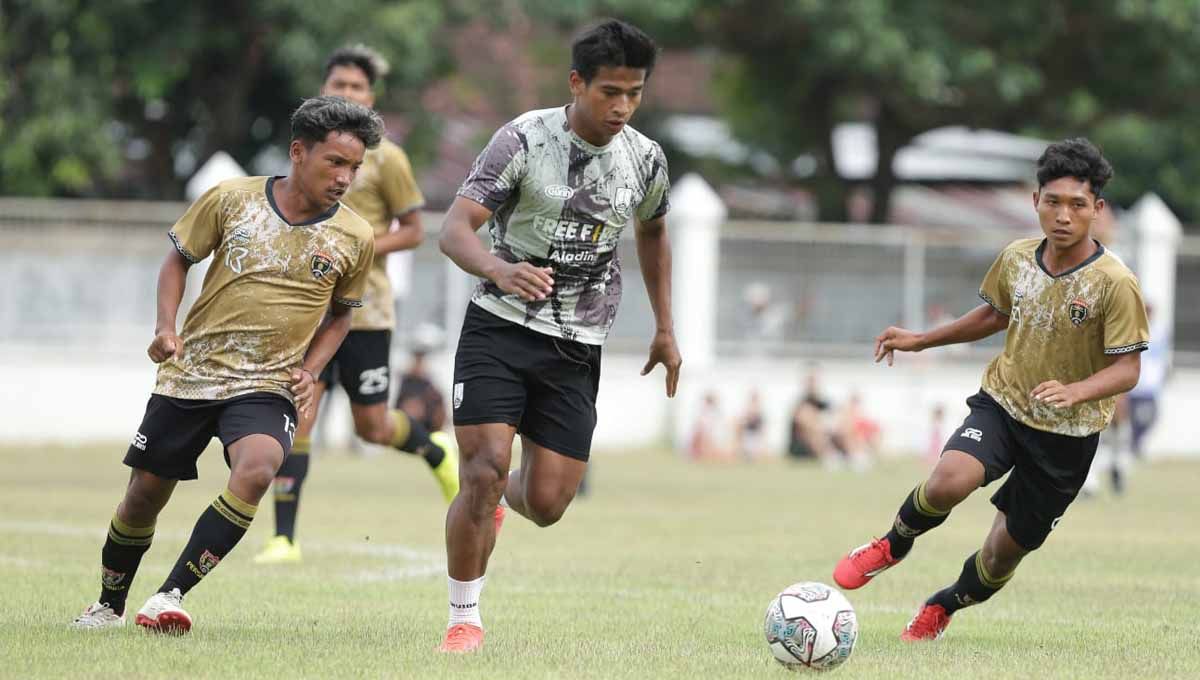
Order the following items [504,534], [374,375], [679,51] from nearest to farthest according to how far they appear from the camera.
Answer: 1. [374,375]
2. [504,534]
3. [679,51]

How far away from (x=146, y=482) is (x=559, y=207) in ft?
6.02

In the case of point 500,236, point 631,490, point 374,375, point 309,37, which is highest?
point 309,37

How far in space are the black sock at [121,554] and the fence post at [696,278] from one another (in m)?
16.5

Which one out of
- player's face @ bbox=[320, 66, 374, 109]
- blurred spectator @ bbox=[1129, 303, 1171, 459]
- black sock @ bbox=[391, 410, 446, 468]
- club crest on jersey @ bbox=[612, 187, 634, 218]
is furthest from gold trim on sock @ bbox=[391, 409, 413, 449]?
blurred spectator @ bbox=[1129, 303, 1171, 459]

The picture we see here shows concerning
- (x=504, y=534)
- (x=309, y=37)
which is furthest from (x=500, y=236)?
(x=309, y=37)

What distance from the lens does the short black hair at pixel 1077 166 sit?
7.00 metres

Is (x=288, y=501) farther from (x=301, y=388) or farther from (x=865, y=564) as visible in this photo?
(x=865, y=564)

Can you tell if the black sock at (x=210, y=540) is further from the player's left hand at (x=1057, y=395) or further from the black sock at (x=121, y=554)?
the player's left hand at (x=1057, y=395)

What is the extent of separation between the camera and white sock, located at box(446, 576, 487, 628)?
643 cm

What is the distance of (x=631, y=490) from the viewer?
53.5ft

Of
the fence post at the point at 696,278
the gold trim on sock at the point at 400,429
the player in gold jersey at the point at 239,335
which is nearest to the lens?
the player in gold jersey at the point at 239,335

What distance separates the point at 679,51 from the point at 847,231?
5.92m

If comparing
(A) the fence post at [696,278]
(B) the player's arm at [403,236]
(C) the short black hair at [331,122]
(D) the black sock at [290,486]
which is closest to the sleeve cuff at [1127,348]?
(C) the short black hair at [331,122]

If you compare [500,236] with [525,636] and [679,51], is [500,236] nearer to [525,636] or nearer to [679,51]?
[525,636]
